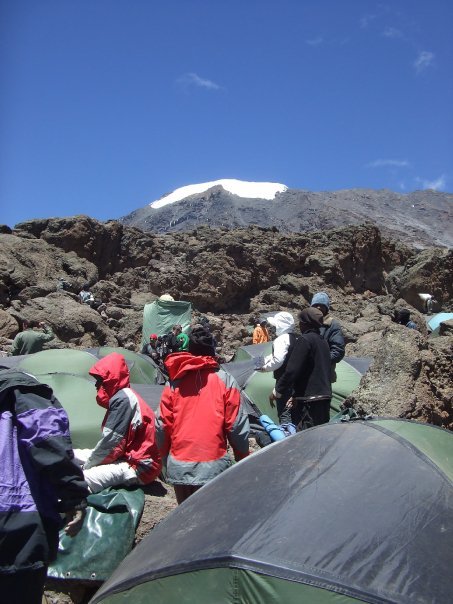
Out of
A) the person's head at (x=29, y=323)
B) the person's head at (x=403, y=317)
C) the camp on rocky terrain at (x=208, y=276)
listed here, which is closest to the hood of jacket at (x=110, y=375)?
the person's head at (x=403, y=317)

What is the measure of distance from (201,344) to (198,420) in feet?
1.61

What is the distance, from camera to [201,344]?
3.86m

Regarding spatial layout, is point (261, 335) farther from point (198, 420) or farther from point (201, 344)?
point (198, 420)

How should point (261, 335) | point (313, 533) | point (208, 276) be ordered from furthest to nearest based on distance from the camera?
point (208, 276)
point (261, 335)
point (313, 533)

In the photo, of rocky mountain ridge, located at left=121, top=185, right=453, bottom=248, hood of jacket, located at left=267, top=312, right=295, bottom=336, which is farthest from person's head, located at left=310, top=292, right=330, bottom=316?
rocky mountain ridge, located at left=121, top=185, right=453, bottom=248

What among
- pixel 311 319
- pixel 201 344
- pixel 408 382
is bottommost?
pixel 408 382

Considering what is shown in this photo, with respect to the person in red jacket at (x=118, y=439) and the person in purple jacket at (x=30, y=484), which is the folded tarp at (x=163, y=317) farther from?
the person in purple jacket at (x=30, y=484)

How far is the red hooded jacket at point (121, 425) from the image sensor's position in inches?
167

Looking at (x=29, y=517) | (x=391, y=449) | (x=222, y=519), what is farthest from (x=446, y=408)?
(x=29, y=517)

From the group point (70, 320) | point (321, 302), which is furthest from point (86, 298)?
point (321, 302)

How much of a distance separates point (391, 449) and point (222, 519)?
3.12 feet

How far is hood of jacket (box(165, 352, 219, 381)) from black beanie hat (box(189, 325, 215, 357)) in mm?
59

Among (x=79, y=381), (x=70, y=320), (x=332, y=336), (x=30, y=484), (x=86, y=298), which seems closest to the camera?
(x=30, y=484)

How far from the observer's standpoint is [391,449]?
2891 mm
